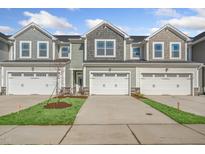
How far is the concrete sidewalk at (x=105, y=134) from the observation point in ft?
23.0

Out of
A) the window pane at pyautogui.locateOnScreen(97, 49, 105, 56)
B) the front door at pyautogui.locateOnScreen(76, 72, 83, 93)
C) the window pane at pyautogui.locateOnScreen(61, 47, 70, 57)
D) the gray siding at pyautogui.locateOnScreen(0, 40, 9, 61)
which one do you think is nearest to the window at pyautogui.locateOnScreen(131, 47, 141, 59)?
the window pane at pyautogui.locateOnScreen(97, 49, 105, 56)

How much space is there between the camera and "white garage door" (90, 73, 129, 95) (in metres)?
23.8

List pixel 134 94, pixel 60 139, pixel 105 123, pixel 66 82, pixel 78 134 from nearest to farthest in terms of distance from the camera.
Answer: pixel 60 139 → pixel 78 134 → pixel 105 123 → pixel 134 94 → pixel 66 82

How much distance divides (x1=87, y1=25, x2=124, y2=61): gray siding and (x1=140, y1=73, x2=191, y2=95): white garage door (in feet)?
11.7

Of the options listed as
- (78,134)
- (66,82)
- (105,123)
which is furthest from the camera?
(66,82)

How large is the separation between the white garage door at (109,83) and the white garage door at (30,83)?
3.93 meters

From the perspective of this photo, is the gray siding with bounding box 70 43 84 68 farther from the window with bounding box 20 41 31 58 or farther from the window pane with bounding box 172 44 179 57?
the window pane with bounding box 172 44 179 57

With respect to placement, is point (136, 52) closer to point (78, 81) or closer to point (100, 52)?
point (100, 52)

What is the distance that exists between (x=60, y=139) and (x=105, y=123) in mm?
2901

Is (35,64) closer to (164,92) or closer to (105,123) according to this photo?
(164,92)

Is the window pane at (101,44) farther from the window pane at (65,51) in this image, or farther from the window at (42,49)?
the window at (42,49)

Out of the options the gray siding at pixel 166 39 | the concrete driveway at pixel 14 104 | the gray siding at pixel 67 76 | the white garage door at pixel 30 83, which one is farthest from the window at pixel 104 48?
the concrete driveway at pixel 14 104

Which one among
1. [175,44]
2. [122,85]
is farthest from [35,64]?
[175,44]

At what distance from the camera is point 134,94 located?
914 inches
